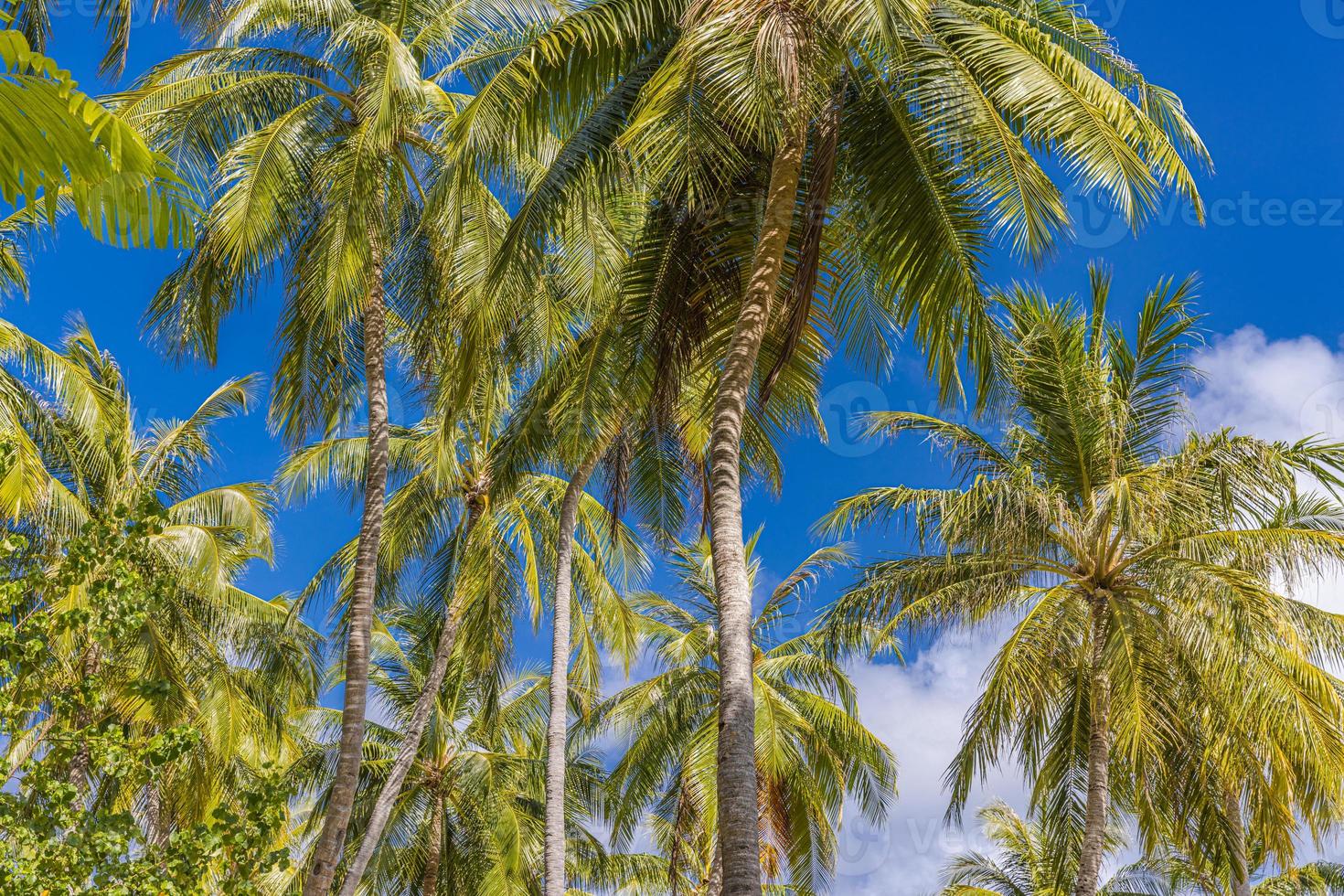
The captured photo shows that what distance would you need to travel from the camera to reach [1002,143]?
7.71m

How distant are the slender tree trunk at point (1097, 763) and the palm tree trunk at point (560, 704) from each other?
5.72 metres

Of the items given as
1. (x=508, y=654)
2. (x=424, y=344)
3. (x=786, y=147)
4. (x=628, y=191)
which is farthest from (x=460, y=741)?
(x=786, y=147)

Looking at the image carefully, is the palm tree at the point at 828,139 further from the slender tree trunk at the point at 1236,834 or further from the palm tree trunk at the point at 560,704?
the slender tree trunk at the point at 1236,834

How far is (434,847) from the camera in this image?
65.6 feet

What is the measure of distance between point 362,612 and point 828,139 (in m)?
6.67

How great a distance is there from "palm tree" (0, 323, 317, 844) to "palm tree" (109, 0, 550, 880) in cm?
216

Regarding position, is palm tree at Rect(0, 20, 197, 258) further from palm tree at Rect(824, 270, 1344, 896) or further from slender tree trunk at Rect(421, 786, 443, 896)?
slender tree trunk at Rect(421, 786, 443, 896)

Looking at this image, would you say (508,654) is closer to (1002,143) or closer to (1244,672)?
(1244,672)

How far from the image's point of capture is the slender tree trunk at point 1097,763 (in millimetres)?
12352

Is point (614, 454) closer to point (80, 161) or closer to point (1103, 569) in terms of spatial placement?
point (1103, 569)

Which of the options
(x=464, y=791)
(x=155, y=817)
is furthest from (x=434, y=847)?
(x=155, y=817)

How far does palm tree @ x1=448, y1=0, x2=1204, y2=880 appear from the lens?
7070 millimetres

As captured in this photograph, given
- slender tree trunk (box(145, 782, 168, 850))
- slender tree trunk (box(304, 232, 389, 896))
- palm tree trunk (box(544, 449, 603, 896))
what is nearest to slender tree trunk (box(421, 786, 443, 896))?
slender tree trunk (box(145, 782, 168, 850))

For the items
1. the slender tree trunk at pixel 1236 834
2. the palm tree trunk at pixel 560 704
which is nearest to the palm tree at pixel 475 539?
the palm tree trunk at pixel 560 704
